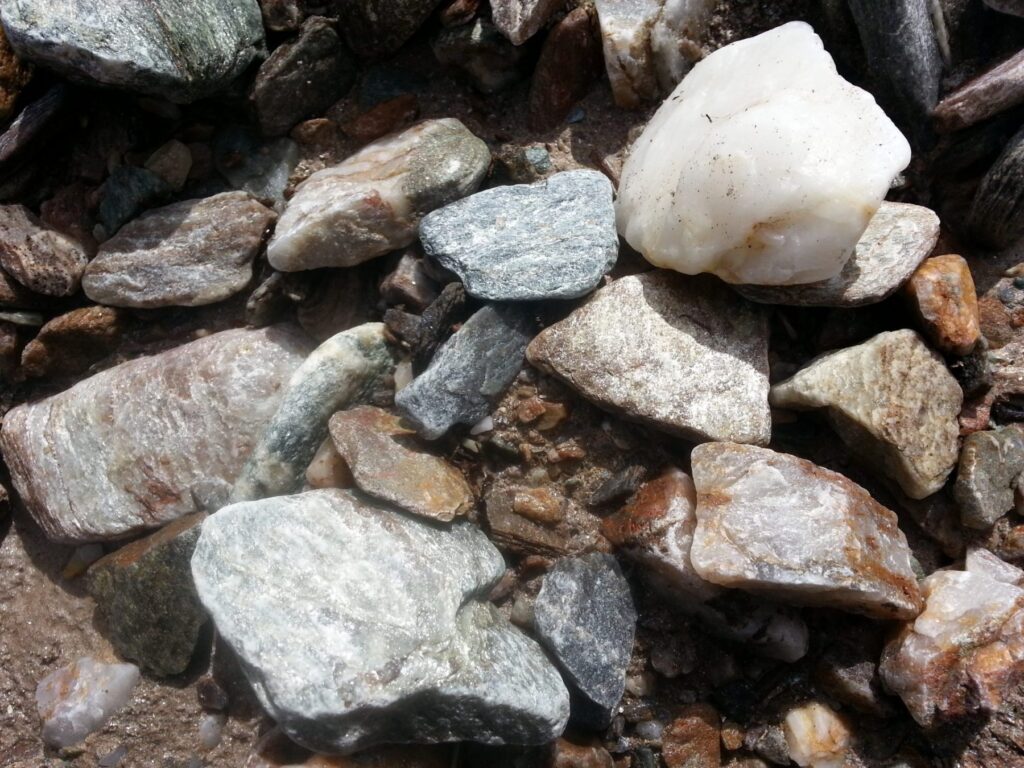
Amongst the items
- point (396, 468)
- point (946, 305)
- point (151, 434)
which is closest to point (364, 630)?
point (396, 468)

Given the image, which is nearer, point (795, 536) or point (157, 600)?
point (795, 536)

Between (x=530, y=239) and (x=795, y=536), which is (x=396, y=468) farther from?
(x=795, y=536)

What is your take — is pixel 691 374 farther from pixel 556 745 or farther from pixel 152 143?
pixel 152 143

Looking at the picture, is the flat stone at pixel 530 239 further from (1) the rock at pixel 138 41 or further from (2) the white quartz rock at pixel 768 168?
(1) the rock at pixel 138 41

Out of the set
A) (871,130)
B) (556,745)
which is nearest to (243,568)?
(556,745)

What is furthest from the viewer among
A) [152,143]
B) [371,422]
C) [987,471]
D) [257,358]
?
[152,143]

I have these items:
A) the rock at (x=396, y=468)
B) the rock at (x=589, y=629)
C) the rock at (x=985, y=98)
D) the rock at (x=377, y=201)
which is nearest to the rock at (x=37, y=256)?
the rock at (x=377, y=201)
